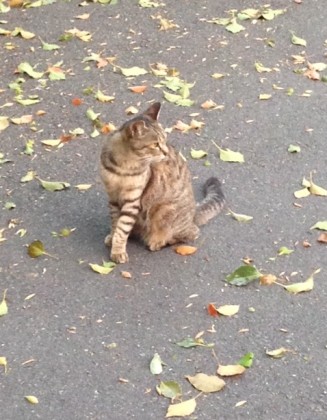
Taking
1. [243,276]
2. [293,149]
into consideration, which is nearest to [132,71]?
[293,149]

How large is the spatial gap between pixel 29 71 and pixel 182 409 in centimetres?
469

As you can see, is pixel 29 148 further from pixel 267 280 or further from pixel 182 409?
pixel 182 409

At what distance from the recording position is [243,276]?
5.82 meters

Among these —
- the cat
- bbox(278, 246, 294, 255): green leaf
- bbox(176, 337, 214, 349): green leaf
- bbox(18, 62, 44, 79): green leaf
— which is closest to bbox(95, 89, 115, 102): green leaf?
bbox(18, 62, 44, 79): green leaf

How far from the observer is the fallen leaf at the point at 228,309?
5.50 metres

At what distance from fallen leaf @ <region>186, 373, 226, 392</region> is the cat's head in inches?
63.2

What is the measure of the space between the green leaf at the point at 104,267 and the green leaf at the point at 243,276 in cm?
74

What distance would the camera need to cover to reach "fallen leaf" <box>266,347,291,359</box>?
5.15m

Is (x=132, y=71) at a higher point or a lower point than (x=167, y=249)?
lower

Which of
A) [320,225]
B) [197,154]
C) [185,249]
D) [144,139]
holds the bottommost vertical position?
[197,154]

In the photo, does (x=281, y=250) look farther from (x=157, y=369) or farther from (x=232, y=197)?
(x=157, y=369)

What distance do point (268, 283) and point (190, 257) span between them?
0.59m

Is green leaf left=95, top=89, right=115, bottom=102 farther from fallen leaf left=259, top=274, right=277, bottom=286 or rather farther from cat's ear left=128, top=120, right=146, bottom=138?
fallen leaf left=259, top=274, right=277, bottom=286

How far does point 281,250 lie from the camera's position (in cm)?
614
